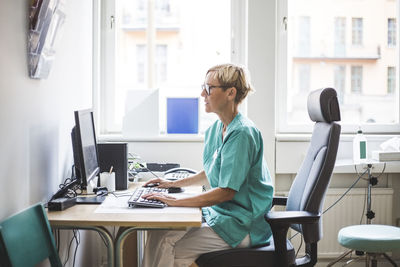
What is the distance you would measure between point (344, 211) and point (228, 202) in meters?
1.43

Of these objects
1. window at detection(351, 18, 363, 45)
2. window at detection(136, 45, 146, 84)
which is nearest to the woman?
window at detection(136, 45, 146, 84)

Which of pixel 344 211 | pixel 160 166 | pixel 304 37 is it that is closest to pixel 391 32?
pixel 304 37

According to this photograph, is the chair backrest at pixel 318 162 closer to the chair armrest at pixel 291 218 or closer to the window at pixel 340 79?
the chair armrest at pixel 291 218

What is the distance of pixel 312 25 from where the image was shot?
11.5ft

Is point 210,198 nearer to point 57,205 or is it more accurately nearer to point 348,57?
point 57,205

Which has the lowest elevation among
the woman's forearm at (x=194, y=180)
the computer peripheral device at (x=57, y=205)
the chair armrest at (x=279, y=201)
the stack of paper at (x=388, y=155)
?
the chair armrest at (x=279, y=201)

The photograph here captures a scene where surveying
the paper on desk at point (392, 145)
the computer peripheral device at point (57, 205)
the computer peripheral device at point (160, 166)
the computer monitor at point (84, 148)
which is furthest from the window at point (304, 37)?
the computer peripheral device at point (57, 205)

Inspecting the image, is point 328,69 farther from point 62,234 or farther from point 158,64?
point 62,234

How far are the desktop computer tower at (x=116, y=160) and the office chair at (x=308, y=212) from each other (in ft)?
2.39

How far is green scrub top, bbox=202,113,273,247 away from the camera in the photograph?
208 centimetres

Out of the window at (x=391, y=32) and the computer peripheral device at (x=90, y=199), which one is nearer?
the computer peripheral device at (x=90, y=199)

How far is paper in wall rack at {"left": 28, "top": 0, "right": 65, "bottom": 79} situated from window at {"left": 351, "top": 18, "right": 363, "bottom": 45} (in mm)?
2181

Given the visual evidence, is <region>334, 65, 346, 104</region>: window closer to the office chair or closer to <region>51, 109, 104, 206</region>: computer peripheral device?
the office chair

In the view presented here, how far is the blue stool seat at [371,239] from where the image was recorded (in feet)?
8.63
